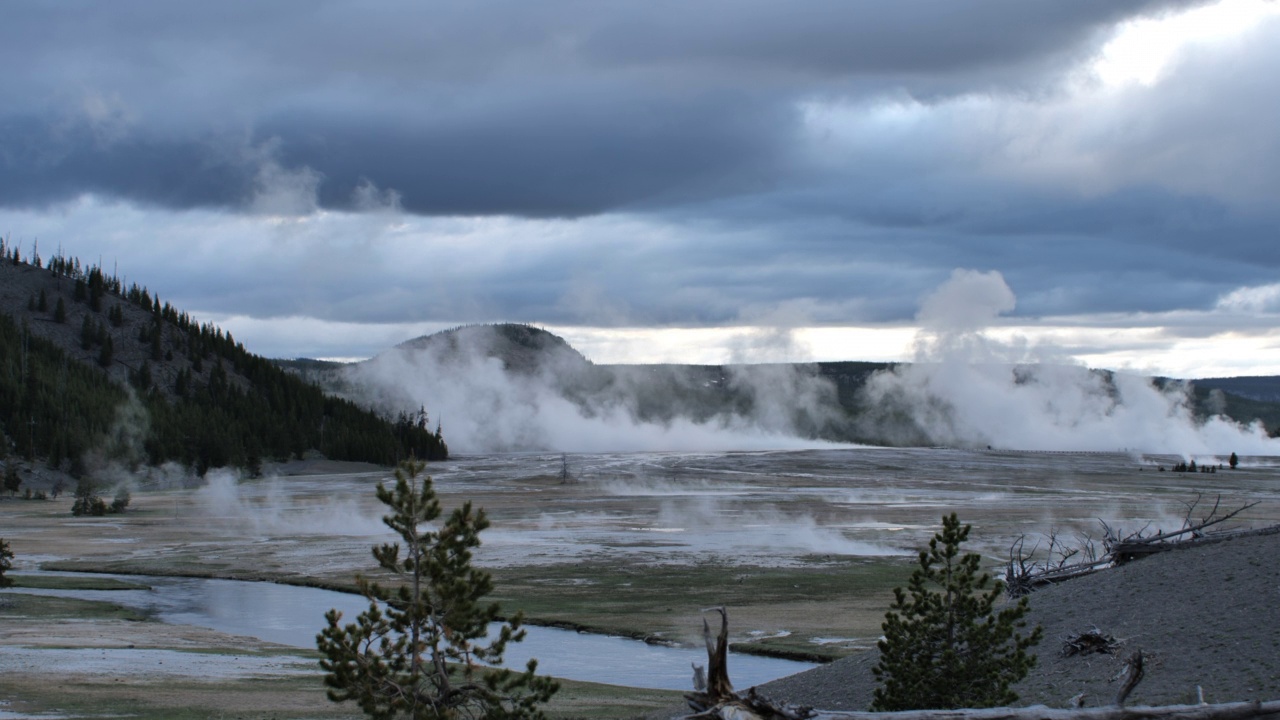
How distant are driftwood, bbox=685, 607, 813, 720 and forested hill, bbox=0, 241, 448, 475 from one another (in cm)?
14055

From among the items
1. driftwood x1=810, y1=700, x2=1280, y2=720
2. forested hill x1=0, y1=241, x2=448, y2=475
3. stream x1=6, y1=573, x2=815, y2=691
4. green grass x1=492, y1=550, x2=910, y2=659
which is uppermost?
forested hill x1=0, y1=241, x2=448, y2=475

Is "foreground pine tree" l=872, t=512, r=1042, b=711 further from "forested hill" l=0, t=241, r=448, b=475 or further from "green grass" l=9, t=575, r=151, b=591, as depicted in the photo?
"forested hill" l=0, t=241, r=448, b=475

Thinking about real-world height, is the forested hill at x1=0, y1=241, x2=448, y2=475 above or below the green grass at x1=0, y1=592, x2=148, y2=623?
above

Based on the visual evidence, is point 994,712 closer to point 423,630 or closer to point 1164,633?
point 423,630

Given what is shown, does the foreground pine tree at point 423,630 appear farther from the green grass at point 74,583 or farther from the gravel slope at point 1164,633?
the green grass at point 74,583

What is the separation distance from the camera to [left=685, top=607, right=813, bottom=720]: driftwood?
1155 centimetres

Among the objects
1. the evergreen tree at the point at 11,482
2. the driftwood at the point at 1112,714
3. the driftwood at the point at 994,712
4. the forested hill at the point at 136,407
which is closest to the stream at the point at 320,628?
the driftwood at the point at 994,712

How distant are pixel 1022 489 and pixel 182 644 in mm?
87545

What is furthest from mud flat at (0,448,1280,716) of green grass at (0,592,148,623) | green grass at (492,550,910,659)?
green grass at (0,592,148,623)

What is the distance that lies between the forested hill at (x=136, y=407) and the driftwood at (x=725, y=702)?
141 m

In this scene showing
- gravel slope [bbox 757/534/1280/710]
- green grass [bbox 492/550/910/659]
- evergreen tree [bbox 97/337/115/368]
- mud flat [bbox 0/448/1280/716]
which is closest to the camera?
gravel slope [bbox 757/534/1280/710]

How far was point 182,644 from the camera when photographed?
1403 inches

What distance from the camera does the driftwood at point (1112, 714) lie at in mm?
11586

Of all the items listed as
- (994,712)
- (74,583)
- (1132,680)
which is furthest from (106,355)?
(994,712)
